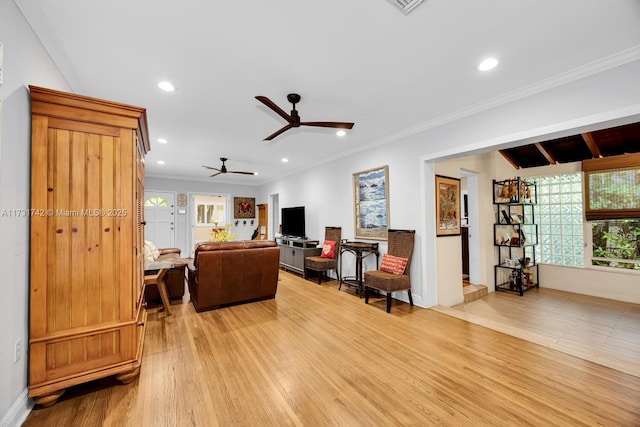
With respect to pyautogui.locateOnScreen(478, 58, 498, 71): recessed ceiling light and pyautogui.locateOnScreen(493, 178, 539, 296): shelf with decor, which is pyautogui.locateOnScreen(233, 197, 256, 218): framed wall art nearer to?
pyautogui.locateOnScreen(493, 178, 539, 296): shelf with decor

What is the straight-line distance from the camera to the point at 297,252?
595cm

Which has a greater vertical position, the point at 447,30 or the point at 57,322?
the point at 447,30

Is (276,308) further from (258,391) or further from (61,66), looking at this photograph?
(61,66)

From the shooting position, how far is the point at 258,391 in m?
1.92

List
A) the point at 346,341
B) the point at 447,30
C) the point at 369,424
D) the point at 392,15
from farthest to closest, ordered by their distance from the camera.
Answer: the point at 346,341 < the point at 447,30 < the point at 392,15 < the point at 369,424

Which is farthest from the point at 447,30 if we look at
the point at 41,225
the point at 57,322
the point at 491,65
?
the point at 57,322

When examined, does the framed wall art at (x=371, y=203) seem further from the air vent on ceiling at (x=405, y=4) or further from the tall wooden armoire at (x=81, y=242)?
the tall wooden armoire at (x=81, y=242)

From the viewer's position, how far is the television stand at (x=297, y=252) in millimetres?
5734

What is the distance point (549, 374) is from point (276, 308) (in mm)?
2974

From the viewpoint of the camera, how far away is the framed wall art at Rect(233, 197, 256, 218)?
905cm

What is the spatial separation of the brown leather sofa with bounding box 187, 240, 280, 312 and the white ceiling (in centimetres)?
184

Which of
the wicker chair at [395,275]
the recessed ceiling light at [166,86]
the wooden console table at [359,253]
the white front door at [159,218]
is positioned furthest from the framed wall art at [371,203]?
the white front door at [159,218]

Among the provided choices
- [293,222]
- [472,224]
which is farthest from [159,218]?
A: [472,224]

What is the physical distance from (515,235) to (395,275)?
306 cm
